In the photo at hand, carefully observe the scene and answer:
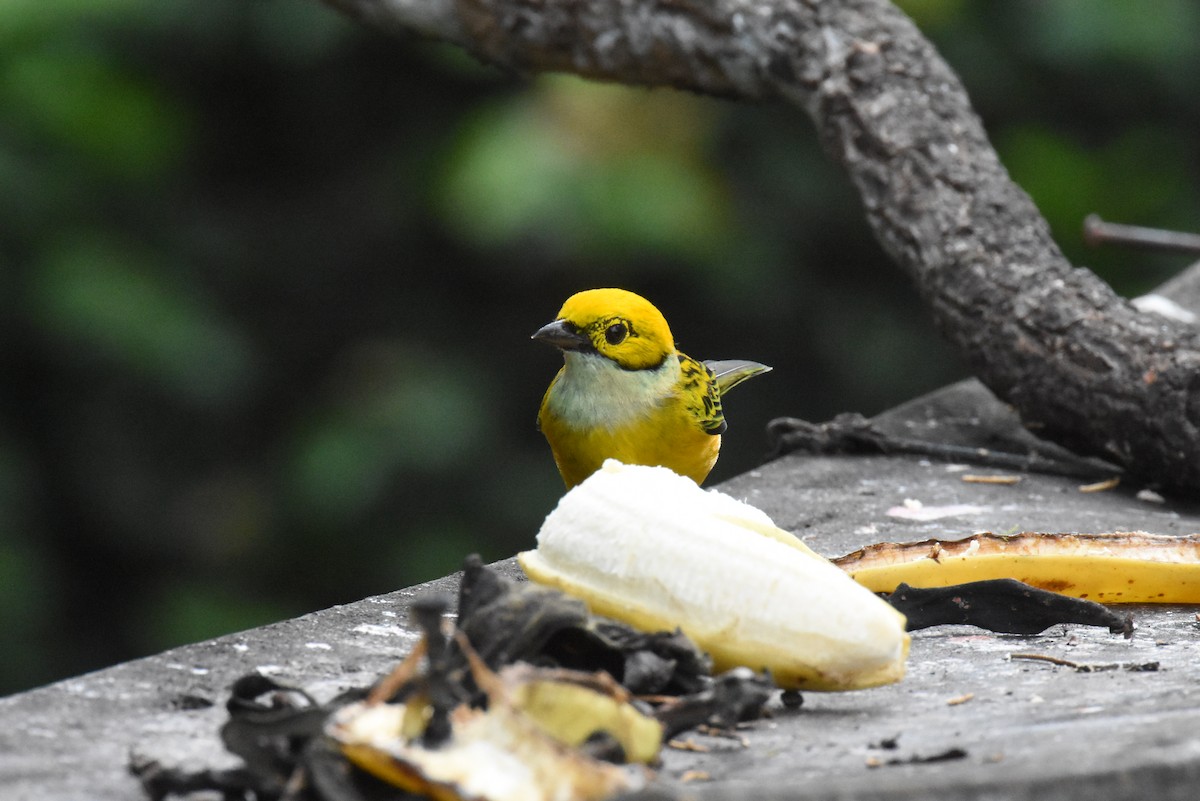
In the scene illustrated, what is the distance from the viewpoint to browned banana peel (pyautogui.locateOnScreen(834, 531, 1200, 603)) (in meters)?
2.17

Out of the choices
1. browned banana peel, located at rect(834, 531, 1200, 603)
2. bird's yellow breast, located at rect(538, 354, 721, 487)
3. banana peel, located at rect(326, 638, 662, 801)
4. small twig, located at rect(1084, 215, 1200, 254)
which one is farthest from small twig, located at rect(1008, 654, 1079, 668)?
small twig, located at rect(1084, 215, 1200, 254)

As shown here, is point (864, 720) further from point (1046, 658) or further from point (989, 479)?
point (989, 479)

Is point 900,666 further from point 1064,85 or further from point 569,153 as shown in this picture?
point 1064,85

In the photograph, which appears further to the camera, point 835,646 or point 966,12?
point 966,12

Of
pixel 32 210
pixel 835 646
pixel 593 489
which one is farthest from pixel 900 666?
pixel 32 210

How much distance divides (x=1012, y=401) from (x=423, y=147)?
2810mm

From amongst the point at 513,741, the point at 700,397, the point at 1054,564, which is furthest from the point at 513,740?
the point at 700,397

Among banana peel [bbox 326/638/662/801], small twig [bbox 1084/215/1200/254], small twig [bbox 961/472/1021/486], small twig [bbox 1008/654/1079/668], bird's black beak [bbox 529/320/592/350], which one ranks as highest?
small twig [bbox 1084/215/1200/254]

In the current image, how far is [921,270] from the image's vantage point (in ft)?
11.3

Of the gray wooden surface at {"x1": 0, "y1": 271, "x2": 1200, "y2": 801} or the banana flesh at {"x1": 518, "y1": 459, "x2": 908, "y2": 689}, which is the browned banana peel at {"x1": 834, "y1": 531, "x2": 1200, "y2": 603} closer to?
the gray wooden surface at {"x1": 0, "y1": 271, "x2": 1200, "y2": 801}

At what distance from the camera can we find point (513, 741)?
130 cm

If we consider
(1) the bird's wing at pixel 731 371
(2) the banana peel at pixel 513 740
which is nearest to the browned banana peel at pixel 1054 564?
(2) the banana peel at pixel 513 740

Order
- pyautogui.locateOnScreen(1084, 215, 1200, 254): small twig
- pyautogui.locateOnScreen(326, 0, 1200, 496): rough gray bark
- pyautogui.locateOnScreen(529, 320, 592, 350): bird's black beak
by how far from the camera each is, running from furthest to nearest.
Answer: pyautogui.locateOnScreen(1084, 215, 1200, 254): small twig, pyautogui.locateOnScreen(326, 0, 1200, 496): rough gray bark, pyautogui.locateOnScreen(529, 320, 592, 350): bird's black beak

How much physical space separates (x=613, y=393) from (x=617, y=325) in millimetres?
122
